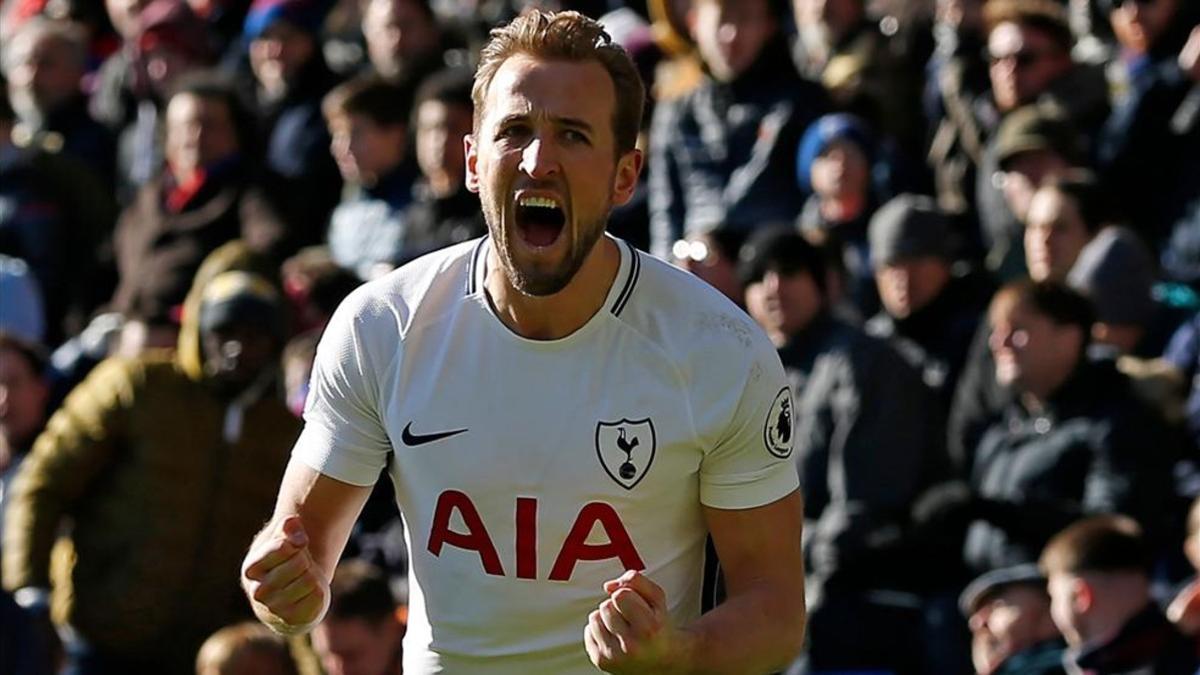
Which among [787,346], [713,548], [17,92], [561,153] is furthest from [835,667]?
[17,92]

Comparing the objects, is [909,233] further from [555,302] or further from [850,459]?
[555,302]

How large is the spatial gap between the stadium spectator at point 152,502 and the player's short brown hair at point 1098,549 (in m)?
2.69

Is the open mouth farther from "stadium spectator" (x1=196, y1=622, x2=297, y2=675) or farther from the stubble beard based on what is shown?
"stadium spectator" (x1=196, y1=622, x2=297, y2=675)

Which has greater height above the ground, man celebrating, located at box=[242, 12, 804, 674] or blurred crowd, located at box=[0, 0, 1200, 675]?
man celebrating, located at box=[242, 12, 804, 674]

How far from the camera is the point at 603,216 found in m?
5.00

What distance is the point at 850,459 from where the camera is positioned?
8.64 m

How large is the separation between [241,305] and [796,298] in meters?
1.87

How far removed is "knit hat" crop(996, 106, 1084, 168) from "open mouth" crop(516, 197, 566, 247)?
5.51 meters

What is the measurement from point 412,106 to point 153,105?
2.33m

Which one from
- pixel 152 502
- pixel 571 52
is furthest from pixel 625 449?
pixel 152 502

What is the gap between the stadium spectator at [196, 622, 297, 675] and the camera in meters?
8.27

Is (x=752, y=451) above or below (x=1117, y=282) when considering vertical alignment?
above

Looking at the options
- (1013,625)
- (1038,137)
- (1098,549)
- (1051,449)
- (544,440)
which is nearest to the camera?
(544,440)

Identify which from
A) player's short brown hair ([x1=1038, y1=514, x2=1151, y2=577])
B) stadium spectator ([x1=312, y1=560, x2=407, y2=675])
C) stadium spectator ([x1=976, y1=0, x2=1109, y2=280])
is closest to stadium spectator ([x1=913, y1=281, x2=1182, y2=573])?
player's short brown hair ([x1=1038, y1=514, x2=1151, y2=577])
